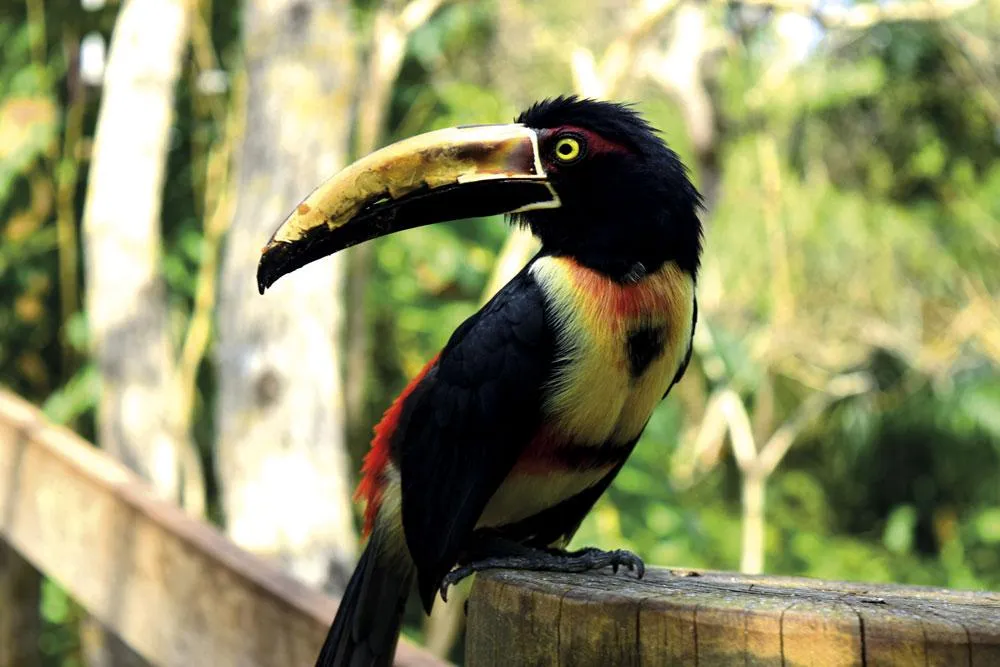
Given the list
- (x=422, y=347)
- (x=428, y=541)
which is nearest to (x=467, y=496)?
(x=428, y=541)

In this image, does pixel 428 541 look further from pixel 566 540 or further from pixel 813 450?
pixel 813 450

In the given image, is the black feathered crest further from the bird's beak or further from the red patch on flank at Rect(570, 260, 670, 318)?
the red patch on flank at Rect(570, 260, 670, 318)

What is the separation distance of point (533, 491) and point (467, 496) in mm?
161

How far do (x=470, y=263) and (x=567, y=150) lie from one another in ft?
14.9

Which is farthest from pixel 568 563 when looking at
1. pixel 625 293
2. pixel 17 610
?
pixel 17 610

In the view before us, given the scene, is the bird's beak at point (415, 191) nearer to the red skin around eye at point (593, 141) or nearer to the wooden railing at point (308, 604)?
the red skin around eye at point (593, 141)


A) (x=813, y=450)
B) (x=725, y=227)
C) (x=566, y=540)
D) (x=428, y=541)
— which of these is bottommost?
(x=813, y=450)

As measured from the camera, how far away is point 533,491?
2.18 metres

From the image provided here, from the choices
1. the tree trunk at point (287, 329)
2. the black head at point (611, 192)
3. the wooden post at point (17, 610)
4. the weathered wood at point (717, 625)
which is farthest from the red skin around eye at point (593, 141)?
the wooden post at point (17, 610)

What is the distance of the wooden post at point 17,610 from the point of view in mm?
3797

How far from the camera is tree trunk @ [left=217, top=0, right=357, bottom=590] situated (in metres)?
3.82

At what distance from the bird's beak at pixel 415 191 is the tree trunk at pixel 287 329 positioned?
188cm

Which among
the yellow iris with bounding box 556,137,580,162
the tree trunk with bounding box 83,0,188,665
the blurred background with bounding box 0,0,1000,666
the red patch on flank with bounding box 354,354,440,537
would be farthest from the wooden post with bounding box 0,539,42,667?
the yellow iris with bounding box 556,137,580,162

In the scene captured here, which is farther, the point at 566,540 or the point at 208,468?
the point at 208,468
